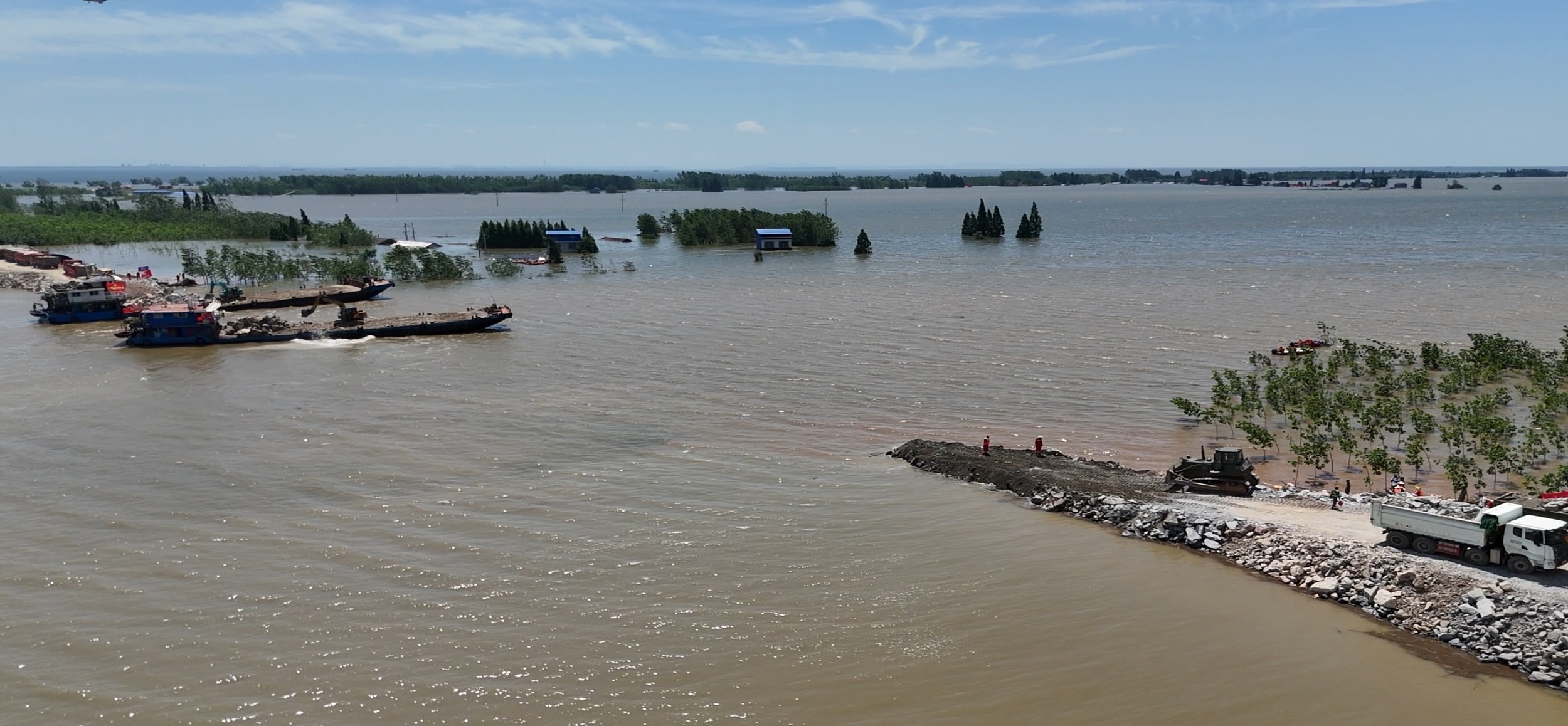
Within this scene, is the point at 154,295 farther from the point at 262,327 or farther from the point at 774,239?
the point at 774,239

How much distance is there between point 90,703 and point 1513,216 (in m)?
169

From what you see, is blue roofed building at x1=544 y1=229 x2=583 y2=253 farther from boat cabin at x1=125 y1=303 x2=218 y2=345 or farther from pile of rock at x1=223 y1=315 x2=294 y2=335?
boat cabin at x1=125 y1=303 x2=218 y2=345

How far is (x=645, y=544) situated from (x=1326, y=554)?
1488 centimetres

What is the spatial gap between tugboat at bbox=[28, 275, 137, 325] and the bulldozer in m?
60.8

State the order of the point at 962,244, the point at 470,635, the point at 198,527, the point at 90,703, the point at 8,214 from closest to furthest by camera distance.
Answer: the point at 90,703, the point at 470,635, the point at 198,527, the point at 962,244, the point at 8,214

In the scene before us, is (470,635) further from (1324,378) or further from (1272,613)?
(1324,378)

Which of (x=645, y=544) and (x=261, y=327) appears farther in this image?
(x=261, y=327)

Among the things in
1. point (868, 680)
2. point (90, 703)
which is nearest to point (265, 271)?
point (90, 703)

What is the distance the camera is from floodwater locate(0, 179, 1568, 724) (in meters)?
17.6

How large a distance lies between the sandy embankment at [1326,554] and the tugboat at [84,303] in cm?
5748

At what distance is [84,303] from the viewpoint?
207 feet

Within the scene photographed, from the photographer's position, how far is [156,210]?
456ft

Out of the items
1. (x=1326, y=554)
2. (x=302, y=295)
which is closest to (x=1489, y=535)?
(x=1326, y=554)

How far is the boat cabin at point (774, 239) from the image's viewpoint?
338ft
